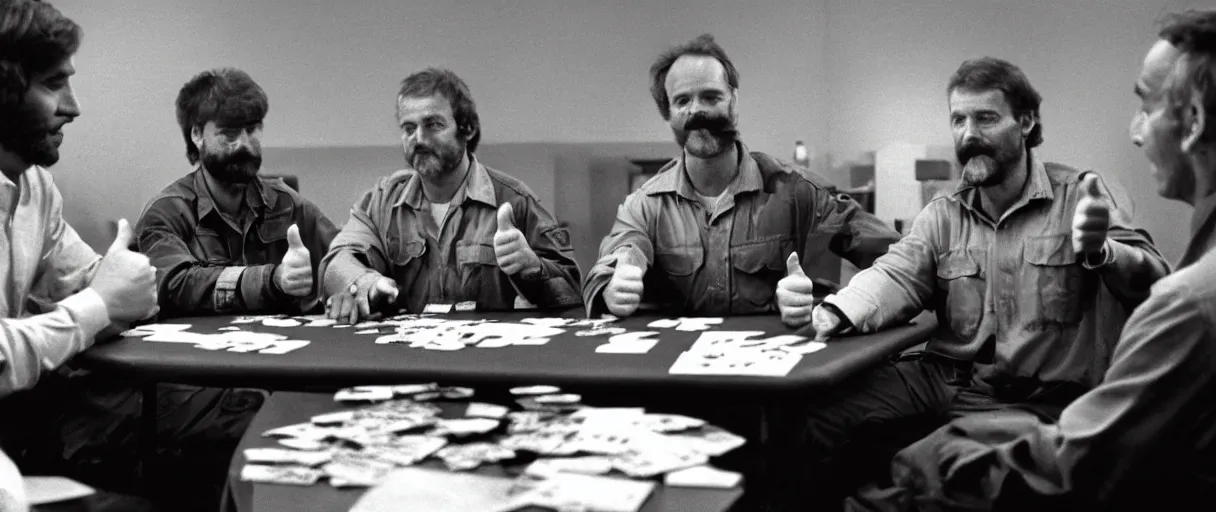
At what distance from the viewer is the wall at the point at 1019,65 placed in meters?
5.08

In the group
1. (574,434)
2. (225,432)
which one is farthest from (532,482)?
(225,432)

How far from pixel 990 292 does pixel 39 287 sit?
9.64 feet

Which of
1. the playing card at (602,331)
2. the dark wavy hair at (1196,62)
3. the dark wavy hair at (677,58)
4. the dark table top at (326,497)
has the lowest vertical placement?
the playing card at (602,331)

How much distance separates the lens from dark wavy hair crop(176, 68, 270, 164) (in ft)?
15.1

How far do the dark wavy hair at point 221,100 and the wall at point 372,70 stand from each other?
1701mm

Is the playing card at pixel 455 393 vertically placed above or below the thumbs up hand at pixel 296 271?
below

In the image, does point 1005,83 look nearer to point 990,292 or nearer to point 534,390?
point 990,292

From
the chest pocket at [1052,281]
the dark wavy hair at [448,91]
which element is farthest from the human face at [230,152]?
the chest pocket at [1052,281]

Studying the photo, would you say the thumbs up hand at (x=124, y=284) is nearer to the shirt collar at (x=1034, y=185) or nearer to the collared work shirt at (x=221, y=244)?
the collared work shirt at (x=221, y=244)

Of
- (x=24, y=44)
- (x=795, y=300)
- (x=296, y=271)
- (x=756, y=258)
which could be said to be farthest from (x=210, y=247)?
(x=795, y=300)

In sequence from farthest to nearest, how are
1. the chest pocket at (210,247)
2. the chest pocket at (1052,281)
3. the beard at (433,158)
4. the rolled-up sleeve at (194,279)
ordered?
the chest pocket at (210,247)
the beard at (433,158)
the rolled-up sleeve at (194,279)
the chest pocket at (1052,281)

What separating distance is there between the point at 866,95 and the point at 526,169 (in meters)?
1.98

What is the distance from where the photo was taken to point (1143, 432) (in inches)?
73.2

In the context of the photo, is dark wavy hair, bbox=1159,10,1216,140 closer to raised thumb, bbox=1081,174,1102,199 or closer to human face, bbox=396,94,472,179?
raised thumb, bbox=1081,174,1102,199
